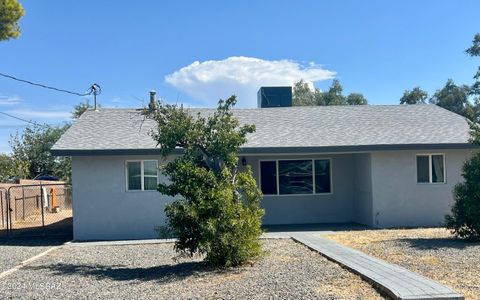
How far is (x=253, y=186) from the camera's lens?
9961 mm

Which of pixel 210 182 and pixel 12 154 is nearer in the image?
pixel 210 182

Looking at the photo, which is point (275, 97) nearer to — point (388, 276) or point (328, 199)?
point (328, 199)

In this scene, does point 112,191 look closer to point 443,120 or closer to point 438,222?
point 438,222

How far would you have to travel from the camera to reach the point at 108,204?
49.4 ft

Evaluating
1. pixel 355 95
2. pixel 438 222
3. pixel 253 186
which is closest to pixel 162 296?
pixel 253 186

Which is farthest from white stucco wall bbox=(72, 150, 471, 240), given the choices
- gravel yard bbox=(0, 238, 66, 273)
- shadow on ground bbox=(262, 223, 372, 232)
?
gravel yard bbox=(0, 238, 66, 273)

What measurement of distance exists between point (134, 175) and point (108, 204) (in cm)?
116

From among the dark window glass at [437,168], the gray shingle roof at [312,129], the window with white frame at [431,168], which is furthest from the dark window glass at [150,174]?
the dark window glass at [437,168]

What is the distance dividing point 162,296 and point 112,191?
8103 mm

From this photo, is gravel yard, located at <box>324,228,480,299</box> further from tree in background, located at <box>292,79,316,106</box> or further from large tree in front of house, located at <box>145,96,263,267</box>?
tree in background, located at <box>292,79,316,106</box>

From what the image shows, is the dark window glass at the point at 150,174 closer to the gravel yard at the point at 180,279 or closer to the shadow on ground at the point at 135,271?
the gravel yard at the point at 180,279

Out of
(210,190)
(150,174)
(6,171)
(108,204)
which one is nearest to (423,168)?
(150,174)

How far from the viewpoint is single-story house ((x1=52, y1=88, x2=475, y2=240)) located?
49.4ft

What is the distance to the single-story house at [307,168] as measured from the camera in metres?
15.1
